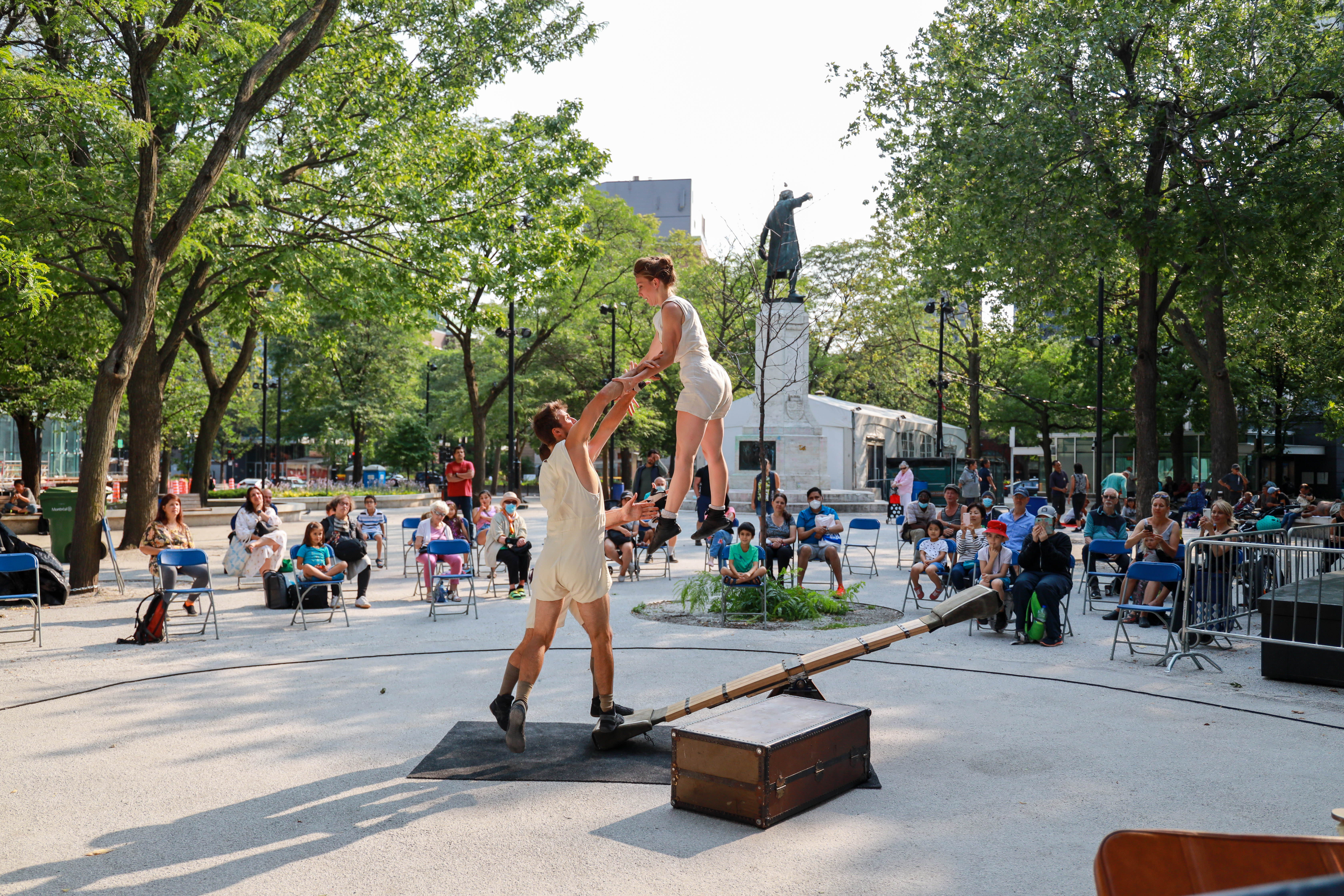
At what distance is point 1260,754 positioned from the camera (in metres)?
6.35

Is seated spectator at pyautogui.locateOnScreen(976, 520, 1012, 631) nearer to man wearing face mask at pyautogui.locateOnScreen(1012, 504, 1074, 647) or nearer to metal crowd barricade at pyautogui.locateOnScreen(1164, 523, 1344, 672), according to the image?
man wearing face mask at pyautogui.locateOnScreen(1012, 504, 1074, 647)

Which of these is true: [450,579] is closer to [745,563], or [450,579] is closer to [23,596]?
[745,563]

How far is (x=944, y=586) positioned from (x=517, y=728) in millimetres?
8867

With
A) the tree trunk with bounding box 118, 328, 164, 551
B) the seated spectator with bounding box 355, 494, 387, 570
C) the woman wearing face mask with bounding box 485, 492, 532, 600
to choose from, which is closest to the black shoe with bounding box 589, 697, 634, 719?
the woman wearing face mask with bounding box 485, 492, 532, 600

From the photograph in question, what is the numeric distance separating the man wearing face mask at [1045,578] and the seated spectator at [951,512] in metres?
4.39

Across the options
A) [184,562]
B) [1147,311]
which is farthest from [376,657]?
[1147,311]

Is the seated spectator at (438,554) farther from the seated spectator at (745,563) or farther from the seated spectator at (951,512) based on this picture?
the seated spectator at (951,512)

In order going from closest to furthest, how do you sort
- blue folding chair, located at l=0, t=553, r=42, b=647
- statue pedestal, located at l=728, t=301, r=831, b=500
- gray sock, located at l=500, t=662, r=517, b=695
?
1. gray sock, located at l=500, t=662, r=517, b=695
2. blue folding chair, located at l=0, t=553, r=42, b=647
3. statue pedestal, located at l=728, t=301, r=831, b=500

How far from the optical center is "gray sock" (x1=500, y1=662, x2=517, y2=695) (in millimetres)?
6141

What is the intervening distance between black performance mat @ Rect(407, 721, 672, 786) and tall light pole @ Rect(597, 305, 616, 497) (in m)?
21.6

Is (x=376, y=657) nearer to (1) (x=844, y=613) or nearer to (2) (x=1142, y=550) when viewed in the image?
(1) (x=844, y=613)

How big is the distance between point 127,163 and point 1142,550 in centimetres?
1573

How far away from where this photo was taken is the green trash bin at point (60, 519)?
1784 centimetres

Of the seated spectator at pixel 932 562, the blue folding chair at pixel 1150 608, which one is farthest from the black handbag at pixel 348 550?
the blue folding chair at pixel 1150 608
